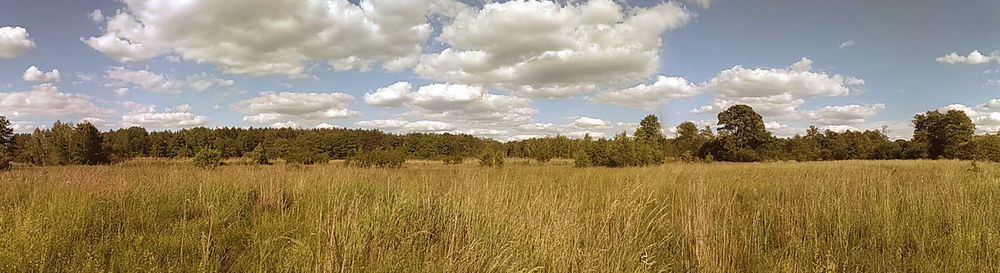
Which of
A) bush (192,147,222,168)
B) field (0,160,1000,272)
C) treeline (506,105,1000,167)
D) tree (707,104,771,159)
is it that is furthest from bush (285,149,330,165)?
tree (707,104,771,159)

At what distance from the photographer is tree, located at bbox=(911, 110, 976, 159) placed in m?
37.4

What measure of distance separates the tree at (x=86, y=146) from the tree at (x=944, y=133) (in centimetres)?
8563

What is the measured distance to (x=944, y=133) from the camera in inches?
1538

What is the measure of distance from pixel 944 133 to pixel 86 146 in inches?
3564

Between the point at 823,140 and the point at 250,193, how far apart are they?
213 ft

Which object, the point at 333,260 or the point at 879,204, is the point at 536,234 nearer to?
the point at 333,260

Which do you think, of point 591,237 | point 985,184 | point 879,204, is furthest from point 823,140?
point 591,237

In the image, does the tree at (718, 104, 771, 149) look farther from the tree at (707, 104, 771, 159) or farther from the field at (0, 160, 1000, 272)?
the field at (0, 160, 1000, 272)

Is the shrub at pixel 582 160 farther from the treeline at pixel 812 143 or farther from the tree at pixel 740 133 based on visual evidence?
the tree at pixel 740 133

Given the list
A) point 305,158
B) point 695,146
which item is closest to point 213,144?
point 305,158

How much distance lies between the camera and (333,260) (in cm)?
284

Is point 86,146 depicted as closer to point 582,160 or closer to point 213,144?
point 213,144

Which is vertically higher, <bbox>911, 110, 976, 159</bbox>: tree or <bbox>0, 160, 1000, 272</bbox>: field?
<bbox>911, 110, 976, 159</bbox>: tree

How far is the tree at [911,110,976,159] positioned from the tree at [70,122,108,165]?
8563 cm
